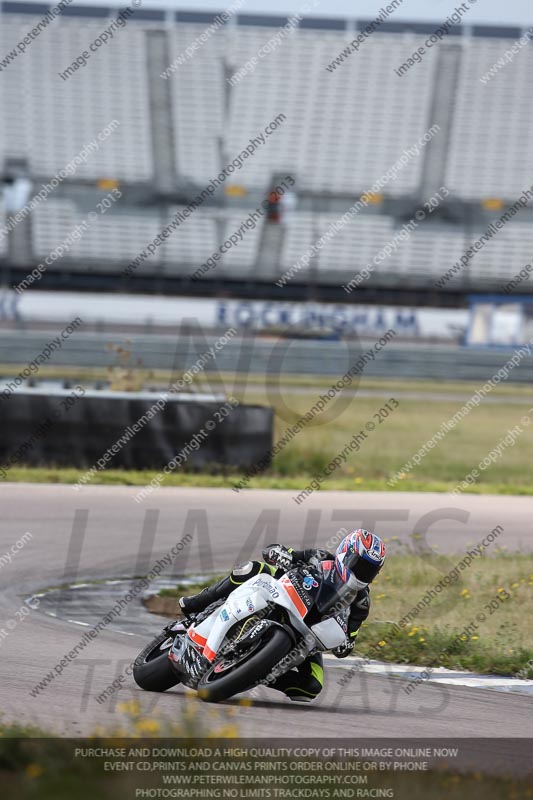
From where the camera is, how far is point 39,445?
14.7 metres

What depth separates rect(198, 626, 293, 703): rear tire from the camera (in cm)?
539

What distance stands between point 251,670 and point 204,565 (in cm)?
478

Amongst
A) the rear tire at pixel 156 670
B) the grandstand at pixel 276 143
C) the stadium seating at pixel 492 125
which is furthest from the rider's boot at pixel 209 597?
the stadium seating at pixel 492 125

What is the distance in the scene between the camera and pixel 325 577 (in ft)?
18.7

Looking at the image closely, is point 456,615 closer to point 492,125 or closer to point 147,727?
point 147,727

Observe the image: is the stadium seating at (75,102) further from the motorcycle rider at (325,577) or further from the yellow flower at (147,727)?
the yellow flower at (147,727)

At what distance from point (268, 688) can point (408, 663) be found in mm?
1343

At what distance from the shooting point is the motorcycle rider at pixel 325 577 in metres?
5.65

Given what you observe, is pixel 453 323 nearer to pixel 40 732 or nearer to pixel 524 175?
pixel 524 175


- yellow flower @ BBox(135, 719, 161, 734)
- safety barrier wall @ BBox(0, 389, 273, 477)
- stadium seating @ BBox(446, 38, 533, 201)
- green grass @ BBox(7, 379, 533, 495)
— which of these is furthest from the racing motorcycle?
stadium seating @ BBox(446, 38, 533, 201)

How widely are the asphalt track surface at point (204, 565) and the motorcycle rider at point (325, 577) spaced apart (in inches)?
5.2

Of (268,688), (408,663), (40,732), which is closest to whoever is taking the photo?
(40,732)

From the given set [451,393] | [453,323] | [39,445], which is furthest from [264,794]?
[453,323]

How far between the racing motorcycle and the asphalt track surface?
0.17 m
